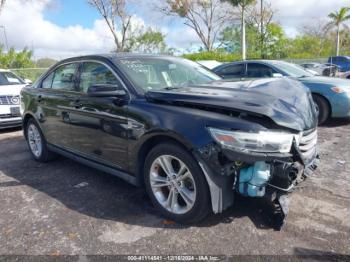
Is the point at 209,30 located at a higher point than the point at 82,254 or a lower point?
higher

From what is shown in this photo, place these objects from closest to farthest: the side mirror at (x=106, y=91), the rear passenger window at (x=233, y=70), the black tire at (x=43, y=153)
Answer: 1. the side mirror at (x=106, y=91)
2. the black tire at (x=43, y=153)
3. the rear passenger window at (x=233, y=70)

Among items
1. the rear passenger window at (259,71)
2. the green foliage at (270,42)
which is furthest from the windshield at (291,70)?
the green foliage at (270,42)

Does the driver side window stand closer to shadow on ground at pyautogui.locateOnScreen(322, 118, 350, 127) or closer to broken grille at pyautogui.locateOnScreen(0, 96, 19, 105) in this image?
broken grille at pyautogui.locateOnScreen(0, 96, 19, 105)

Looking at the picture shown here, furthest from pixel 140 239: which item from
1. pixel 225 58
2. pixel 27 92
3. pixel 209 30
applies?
pixel 209 30

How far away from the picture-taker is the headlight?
2.67m

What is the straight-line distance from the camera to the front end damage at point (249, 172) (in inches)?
106

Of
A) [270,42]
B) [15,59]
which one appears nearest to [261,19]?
[270,42]

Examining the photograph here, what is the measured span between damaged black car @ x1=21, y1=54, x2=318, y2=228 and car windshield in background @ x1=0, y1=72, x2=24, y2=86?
5.64 m

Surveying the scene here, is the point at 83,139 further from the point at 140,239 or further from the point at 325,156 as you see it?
the point at 325,156

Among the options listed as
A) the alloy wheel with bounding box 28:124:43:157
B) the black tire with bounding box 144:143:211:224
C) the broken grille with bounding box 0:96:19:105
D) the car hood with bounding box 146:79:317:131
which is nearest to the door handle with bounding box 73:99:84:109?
the car hood with bounding box 146:79:317:131

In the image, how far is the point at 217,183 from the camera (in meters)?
2.79

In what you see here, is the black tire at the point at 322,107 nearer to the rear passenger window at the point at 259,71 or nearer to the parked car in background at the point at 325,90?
the parked car in background at the point at 325,90

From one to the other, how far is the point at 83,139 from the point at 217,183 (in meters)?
2.05

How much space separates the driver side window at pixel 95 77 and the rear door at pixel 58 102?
0.52 ft
